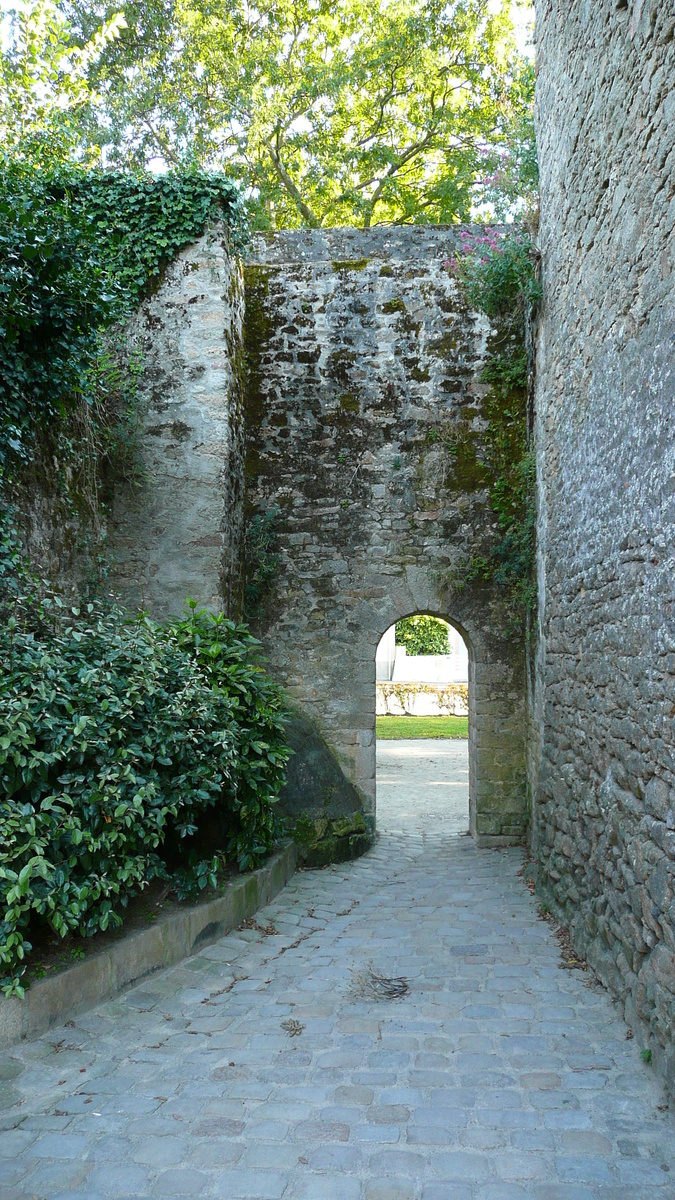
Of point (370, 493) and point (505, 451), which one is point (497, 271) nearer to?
point (505, 451)

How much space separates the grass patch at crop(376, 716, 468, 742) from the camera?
1547cm

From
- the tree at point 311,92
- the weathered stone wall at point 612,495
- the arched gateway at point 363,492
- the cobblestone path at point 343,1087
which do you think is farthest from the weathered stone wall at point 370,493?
the tree at point 311,92

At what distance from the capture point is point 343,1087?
301cm

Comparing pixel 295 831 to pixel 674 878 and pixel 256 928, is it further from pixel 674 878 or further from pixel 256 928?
pixel 674 878

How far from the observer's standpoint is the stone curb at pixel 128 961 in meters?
3.19

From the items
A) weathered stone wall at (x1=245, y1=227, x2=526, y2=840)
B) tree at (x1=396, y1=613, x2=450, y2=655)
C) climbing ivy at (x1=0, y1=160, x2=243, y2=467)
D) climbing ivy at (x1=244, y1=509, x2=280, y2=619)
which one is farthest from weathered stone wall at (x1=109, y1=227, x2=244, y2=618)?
tree at (x1=396, y1=613, x2=450, y2=655)

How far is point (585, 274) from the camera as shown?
4.52 metres

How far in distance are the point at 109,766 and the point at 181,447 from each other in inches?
144

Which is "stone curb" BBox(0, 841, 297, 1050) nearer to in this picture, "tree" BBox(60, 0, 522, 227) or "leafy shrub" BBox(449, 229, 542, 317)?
"leafy shrub" BBox(449, 229, 542, 317)

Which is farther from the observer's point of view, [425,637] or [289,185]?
[425,637]

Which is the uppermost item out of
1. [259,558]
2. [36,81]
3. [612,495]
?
[36,81]

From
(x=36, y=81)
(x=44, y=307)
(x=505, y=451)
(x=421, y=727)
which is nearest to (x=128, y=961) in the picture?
(x=44, y=307)

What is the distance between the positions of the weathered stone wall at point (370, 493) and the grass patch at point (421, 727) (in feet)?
→ 25.7

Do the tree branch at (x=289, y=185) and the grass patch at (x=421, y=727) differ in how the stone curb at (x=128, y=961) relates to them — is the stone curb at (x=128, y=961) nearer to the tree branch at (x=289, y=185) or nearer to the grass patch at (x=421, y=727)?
the grass patch at (x=421, y=727)
